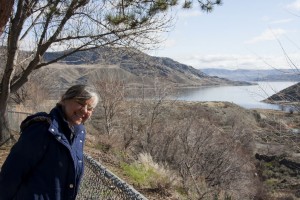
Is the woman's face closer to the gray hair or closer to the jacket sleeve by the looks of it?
the gray hair

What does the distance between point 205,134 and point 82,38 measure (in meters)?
23.9

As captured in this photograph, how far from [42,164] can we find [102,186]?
7.09 feet

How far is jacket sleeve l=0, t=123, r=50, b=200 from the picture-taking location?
269 centimetres

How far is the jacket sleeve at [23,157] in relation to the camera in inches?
106

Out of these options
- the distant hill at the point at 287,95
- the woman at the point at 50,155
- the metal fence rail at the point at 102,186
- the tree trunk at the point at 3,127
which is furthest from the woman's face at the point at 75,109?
the tree trunk at the point at 3,127

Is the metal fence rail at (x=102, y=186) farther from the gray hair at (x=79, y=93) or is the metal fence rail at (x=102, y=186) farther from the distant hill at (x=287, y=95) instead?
the distant hill at (x=287, y=95)

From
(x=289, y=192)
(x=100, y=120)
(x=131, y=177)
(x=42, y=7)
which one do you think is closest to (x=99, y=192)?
(x=131, y=177)

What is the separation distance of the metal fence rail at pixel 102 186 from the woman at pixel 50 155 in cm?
66

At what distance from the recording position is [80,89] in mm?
3000

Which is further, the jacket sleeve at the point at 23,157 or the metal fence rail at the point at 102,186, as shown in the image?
the metal fence rail at the point at 102,186

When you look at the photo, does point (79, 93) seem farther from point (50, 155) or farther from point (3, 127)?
point (3, 127)

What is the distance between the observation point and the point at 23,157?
8.82 feet

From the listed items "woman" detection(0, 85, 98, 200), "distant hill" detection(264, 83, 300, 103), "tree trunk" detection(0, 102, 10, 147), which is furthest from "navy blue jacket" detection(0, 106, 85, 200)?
"tree trunk" detection(0, 102, 10, 147)

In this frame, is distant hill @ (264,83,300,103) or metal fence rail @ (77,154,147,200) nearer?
metal fence rail @ (77,154,147,200)
